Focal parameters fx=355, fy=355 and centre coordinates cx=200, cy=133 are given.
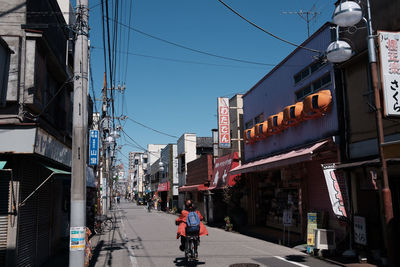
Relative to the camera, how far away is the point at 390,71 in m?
8.77

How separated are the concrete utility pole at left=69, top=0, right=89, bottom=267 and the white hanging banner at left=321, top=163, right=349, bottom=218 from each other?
7.73 metres

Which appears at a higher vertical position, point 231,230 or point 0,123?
point 0,123

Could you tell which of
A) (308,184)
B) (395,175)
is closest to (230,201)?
(308,184)

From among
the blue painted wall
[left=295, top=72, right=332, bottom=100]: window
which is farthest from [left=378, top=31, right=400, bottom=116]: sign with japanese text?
[left=295, top=72, right=332, bottom=100]: window

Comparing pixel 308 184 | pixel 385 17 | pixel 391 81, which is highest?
pixel 385 17

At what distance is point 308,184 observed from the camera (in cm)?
1509

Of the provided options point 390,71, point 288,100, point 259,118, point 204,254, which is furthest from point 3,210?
point 259,118

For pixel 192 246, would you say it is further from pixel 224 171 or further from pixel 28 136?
pixel 224 171

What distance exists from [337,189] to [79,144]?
26.9 feet

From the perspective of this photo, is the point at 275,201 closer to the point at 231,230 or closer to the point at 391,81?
the point at 231,230

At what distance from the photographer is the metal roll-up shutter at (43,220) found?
1088 cm

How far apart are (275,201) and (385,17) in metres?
11.7

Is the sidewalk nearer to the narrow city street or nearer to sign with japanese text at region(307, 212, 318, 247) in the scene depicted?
the narrow city street

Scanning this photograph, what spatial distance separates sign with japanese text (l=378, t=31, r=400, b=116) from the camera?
8562mm
